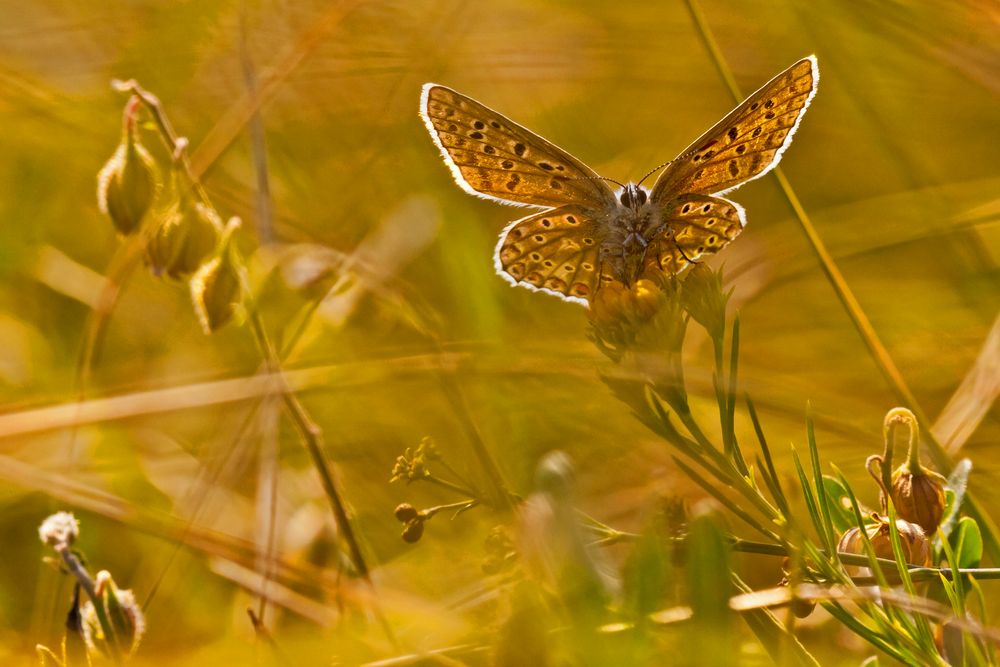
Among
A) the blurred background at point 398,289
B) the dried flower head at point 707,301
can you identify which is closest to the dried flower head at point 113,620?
the blurred background at point 398,289

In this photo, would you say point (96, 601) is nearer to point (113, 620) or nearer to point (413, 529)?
point (113, 620)

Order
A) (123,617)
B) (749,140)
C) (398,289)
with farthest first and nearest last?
1. (398,289)
2. (749,140)
3. (123,617)

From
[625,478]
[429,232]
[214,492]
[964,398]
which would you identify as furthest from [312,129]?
[964,398]

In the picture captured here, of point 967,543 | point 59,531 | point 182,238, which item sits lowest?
point 967,543

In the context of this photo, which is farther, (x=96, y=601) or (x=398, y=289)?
(x=398, y=289)

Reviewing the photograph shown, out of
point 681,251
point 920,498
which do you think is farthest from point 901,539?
point 681,251

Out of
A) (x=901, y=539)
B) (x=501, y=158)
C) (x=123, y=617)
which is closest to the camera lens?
(x=901, y=539)

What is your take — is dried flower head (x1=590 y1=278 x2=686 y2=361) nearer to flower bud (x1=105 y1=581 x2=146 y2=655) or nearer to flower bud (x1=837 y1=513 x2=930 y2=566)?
flower bud (x1=837 y1=513 x2=930 y2=566)

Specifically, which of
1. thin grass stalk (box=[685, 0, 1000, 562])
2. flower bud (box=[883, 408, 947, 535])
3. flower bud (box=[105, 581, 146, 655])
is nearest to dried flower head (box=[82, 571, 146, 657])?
flower bud (box=[105, 581, 146, 655])

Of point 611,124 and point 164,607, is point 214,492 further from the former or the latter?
point 611,124
